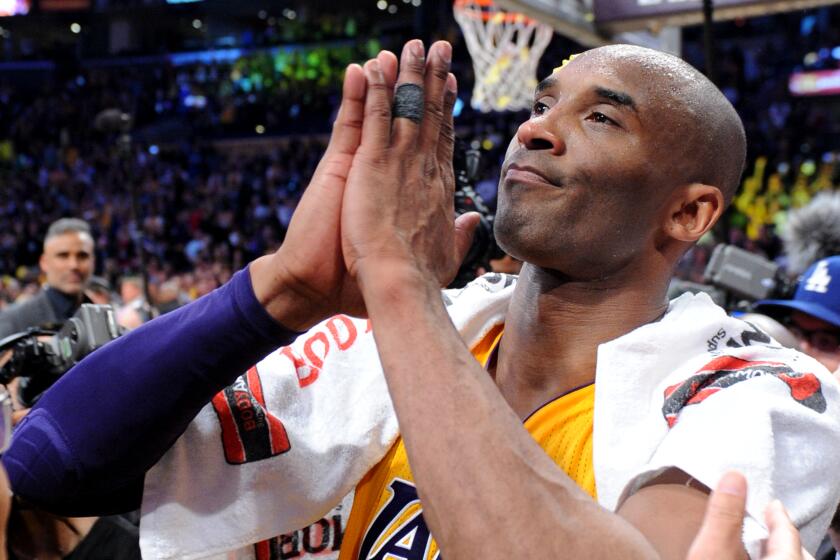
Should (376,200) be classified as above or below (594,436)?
above

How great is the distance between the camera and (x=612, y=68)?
1.64 m

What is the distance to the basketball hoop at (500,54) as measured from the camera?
6.83 m

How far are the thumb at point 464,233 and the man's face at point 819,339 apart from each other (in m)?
1.93

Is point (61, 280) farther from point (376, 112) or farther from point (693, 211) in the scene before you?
point (376, 112)

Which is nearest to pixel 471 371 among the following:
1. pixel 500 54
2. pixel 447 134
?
pixel 447 134

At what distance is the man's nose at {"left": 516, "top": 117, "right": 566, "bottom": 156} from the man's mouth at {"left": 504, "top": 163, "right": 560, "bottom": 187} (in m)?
0.04

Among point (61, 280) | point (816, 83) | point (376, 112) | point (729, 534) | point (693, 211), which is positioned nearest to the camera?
point (729, 534)

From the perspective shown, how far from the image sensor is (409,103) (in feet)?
4.10

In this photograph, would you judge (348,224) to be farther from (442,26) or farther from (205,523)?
(442,26)

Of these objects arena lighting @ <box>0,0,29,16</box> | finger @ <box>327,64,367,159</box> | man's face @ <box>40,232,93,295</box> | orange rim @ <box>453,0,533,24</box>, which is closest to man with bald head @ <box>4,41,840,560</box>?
finger @ <box>327,64,367,159</box>

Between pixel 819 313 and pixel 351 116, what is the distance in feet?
7.09

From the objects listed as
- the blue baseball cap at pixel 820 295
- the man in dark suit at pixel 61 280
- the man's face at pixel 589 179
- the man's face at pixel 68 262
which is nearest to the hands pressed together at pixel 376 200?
the man's face at pixel 589 179

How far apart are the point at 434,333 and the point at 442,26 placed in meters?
18.0

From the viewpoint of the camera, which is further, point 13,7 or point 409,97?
point 13,7
